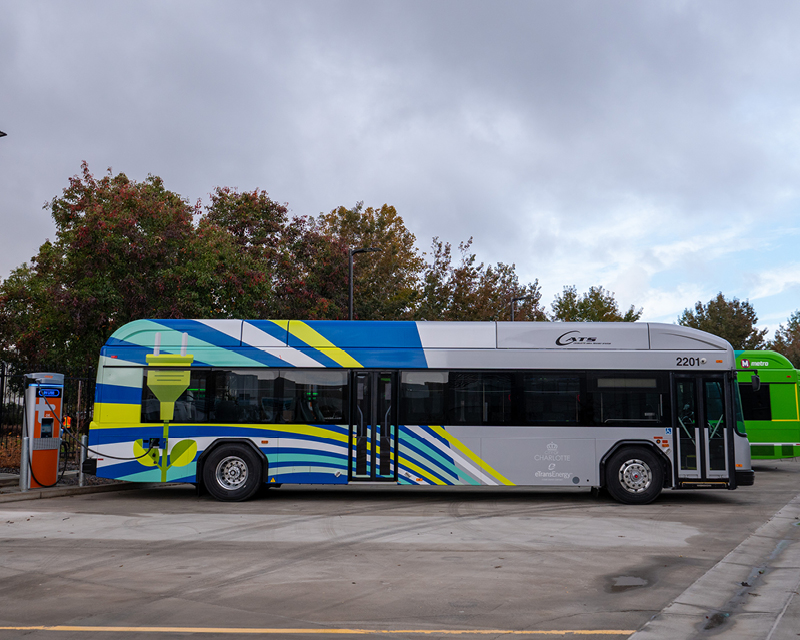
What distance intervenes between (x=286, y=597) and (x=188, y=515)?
19.4ft

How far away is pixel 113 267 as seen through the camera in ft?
69.2

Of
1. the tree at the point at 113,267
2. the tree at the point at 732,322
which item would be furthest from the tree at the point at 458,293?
the tree at the point at 732,322

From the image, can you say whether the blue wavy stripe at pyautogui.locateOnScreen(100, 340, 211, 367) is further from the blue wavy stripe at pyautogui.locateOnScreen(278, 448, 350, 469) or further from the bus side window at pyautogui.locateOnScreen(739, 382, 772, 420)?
the bus side window at pyautogui.locateOnScreen(739, 382, 772, 420)

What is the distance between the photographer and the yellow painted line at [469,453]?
13.7m

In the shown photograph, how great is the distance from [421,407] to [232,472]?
367 centimetres

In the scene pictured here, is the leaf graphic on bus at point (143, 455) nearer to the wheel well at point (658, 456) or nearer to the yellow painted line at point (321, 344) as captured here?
the yellow painted line at point (321, 344)

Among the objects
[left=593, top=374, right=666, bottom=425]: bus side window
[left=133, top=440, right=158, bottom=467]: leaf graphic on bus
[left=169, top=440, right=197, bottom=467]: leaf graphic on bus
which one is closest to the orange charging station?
[left=133, top=440, right=158, bottom=467]: leaf graphic on bus

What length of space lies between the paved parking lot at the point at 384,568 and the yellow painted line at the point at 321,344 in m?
2.57

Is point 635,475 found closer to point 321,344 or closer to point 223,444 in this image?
point 321,344

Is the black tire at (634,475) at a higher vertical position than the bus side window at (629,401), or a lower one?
lower

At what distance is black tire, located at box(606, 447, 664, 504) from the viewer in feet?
44.8

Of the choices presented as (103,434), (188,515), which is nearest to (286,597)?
(188,515)

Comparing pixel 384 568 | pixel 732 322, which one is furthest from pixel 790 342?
pixel 384 568

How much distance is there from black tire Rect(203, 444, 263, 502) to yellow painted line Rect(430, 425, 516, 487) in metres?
3.37
